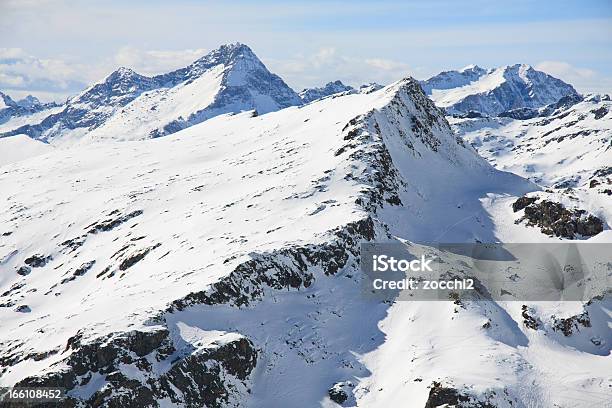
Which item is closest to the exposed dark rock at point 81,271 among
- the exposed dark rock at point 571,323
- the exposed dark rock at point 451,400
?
the exposed dark rock at point 451,400

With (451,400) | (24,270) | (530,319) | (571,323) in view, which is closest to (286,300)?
(451,400)

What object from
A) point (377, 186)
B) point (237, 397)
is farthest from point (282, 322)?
point (377, 186)

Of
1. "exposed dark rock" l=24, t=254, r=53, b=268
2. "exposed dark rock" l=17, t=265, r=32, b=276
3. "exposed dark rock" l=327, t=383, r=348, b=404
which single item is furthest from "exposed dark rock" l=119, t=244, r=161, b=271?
"exposed dark rock" l=327, t=383, r=348, b=404

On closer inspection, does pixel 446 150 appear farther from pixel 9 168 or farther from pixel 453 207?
pixel 9 168

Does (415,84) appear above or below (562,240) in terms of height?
above

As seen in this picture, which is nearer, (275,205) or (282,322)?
(282,322)

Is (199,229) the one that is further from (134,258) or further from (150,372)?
(150,372)

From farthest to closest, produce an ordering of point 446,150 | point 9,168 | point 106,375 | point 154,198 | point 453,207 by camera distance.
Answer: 1. point 9,168
2. point 446,150
3. point 154,198
4. point 453,207
5. point 106,375
